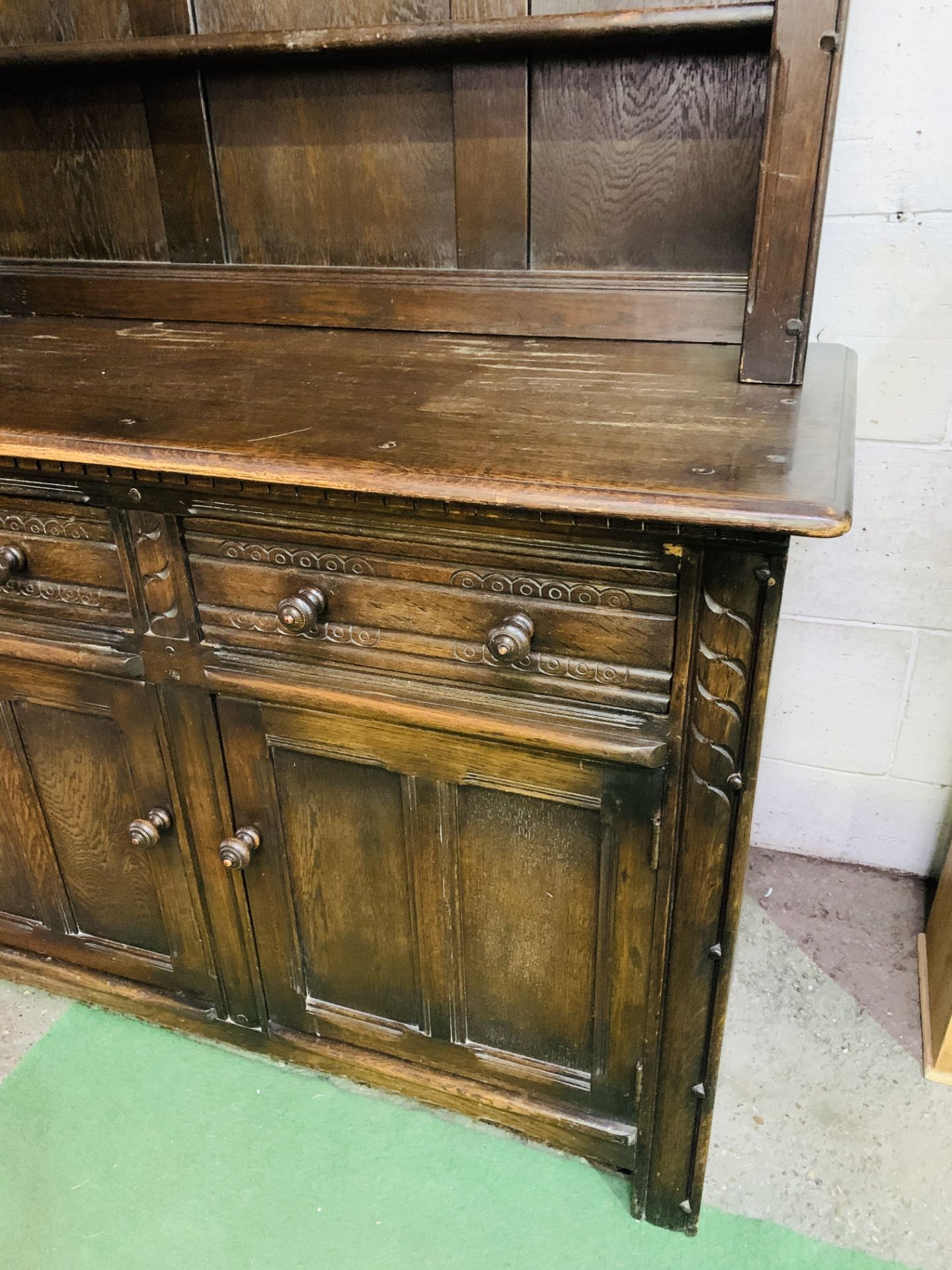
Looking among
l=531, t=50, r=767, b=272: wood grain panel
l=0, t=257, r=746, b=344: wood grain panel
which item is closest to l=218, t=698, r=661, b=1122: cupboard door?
l=0, t=257, r=746, b=344: wood grain panel

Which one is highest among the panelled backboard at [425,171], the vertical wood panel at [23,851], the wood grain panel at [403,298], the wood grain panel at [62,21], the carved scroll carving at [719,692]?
→ the wood grain panel at [62,21]

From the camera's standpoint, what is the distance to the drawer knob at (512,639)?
916 mm

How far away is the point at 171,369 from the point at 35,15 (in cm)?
63

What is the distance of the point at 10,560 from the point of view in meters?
1.13

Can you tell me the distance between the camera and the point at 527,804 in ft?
3.46

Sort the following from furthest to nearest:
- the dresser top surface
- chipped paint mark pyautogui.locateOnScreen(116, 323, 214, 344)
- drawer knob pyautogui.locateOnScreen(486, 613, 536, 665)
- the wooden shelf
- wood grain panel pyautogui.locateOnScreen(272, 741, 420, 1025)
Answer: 1. chipped paint mark pyautogui.locateOnScreen(116, 323, 214, 344)
2. wood grain panel pyautogui.locateOnScreen(272, 741, 420, 1025)
3. the wooden shelf
4. drawer knob pyautogui.locateOnScreen(486, 613, 536, 665)
5. the dresser top surface

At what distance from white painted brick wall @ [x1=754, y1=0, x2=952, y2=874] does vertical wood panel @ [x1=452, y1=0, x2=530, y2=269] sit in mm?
459

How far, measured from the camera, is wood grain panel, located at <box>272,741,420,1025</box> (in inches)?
44.7

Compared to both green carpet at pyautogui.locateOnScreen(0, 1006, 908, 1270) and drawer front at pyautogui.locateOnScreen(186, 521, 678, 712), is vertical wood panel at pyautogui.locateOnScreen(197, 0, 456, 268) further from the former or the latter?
green carpet at pyautogui.locateOnScreen(0, 1006, 908, 1270)

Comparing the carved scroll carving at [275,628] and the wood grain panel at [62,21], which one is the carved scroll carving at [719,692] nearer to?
the carved scroll carving at [275,628]

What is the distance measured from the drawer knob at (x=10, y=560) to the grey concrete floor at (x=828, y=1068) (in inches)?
31.7

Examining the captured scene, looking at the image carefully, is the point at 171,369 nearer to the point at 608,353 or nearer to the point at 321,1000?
the point at 608,353

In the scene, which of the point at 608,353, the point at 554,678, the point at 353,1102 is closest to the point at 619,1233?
the point at 353,1102

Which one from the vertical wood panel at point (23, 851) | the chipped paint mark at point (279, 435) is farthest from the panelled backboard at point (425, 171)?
the vertical wood panel at point (23, 851)
